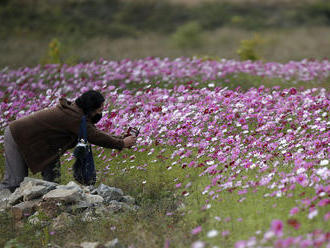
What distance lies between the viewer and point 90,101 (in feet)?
19.1

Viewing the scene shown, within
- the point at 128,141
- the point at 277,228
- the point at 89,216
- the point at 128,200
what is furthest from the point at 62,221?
the point at 277,228

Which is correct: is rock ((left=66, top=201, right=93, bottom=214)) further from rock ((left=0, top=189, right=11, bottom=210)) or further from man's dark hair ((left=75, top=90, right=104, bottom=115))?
man's dark hair ((left=75, top=90, right=104, bottom=115))

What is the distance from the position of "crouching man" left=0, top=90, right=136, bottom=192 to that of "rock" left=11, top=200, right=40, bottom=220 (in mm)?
450

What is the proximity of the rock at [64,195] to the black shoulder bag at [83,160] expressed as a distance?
45cm

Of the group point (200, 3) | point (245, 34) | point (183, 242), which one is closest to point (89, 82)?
point (183, 242)

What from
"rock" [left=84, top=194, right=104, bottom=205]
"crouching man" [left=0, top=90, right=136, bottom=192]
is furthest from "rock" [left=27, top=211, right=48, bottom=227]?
"crouching man" [left=0, top=90, right=136, bottom=192]

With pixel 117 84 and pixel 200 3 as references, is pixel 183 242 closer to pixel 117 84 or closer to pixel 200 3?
pixel 117 84

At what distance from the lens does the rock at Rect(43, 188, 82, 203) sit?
18.5 ft

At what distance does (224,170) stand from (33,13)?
23602mm

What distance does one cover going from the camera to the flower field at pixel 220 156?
13.9 feet

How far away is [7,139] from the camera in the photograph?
6.29 meters

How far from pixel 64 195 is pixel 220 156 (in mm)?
1869

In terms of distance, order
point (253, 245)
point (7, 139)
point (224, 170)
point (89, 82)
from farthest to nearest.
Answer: point (89, 82) < point (7, 139) < point (224, 170) < point (253, 245)

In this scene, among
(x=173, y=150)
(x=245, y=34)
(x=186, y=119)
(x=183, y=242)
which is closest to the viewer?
(x=183, y=242)
